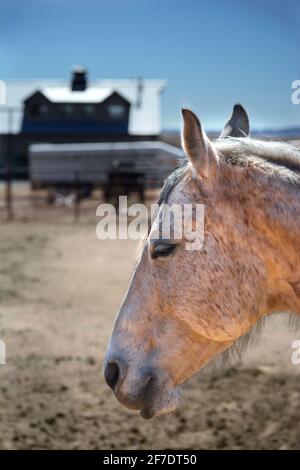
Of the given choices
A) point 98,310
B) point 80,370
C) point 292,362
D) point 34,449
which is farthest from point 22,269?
point 34,449

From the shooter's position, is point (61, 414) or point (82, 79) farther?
point (82, 79)

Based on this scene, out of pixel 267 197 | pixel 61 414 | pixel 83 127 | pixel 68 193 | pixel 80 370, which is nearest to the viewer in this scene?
pixel 267 197

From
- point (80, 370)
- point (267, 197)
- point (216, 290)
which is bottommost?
point (80, 370)

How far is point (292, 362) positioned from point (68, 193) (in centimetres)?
2024

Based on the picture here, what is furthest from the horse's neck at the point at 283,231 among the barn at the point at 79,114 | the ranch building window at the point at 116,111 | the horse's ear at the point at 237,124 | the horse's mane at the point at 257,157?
the ranch building window at the point at 116,111

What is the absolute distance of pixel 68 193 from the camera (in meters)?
25.3

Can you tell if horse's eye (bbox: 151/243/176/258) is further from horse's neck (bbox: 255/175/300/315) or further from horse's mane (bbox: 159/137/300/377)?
horse's neck (bbox: 255/175/300/315)

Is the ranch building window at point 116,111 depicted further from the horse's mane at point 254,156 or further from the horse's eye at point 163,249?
the horse's eye at point 163,249

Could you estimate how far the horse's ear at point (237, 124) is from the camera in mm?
2413

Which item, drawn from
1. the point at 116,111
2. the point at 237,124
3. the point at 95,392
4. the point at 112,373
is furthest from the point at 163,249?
the point at 116,111

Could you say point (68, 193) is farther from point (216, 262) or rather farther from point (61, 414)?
point (216, 262)

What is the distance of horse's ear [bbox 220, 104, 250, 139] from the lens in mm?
2413

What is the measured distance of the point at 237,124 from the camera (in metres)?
2.47

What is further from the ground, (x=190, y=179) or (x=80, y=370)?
(x=190, y=179)
